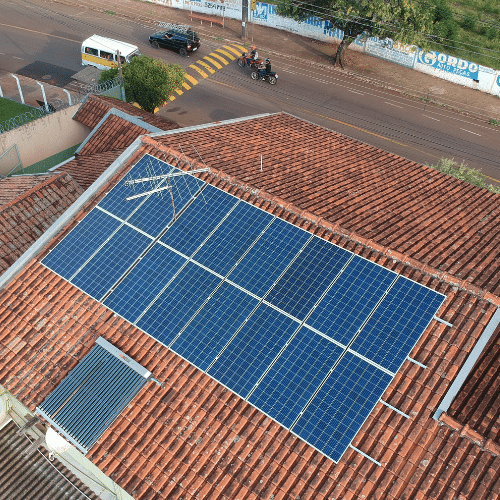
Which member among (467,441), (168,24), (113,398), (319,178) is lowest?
(113,398)

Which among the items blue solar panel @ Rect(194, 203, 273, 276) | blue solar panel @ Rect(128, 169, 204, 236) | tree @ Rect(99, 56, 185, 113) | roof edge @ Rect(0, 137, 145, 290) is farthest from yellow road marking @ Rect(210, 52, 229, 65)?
blue solar panel @ Rect(194, 203, 273, 276)

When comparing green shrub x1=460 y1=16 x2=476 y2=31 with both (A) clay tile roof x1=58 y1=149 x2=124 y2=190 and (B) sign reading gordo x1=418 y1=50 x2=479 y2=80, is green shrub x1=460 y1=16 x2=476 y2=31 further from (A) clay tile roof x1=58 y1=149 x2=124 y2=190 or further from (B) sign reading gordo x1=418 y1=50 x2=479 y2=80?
(A) clay tile roof x1=58 y1=149 x2=124 y2=190

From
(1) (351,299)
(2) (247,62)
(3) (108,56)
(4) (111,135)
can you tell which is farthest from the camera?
(2) (247,62)

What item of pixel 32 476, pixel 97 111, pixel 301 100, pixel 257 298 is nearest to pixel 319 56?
pixel 301 100

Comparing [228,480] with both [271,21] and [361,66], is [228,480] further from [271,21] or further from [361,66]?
[271,21]

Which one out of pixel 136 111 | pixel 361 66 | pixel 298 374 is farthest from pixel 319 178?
pixel 361 66

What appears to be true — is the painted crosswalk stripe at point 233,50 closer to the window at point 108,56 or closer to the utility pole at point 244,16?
the utility pole at point 244,16

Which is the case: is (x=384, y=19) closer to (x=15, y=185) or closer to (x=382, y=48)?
(x=382, y=48)
